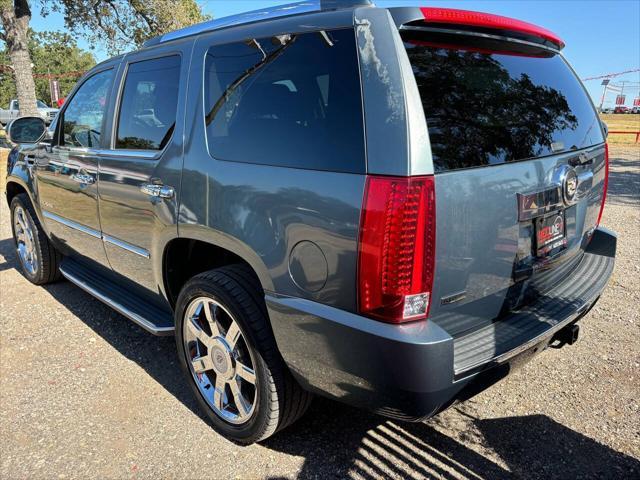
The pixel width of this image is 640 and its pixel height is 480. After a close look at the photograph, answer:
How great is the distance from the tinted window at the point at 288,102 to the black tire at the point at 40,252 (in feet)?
9.68

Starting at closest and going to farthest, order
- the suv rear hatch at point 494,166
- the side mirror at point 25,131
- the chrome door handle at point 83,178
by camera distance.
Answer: the suv rear hatch at point 494,166
the chrome door handle at point 83,178
the side mirror at point 25,131

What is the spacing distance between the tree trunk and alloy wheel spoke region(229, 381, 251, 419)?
1635cm

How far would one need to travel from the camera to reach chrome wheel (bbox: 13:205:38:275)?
15.5 ft

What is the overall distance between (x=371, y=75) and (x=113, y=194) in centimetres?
200

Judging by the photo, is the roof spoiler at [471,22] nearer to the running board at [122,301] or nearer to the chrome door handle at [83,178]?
the running board at [122,301]

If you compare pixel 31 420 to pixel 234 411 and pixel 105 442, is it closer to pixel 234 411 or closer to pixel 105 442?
pixel 105 442

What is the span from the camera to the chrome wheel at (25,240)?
4.71 meters

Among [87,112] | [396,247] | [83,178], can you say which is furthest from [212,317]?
[87,112]

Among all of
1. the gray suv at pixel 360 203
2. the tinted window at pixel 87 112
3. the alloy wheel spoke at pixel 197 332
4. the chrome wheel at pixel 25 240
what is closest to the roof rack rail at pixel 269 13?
the gray suv at pixel 360 203

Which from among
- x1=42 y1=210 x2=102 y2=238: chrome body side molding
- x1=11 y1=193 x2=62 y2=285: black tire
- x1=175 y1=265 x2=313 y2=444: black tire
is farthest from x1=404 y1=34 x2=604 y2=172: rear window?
x1=11 y1=193 x2=62 y2=285: black tire

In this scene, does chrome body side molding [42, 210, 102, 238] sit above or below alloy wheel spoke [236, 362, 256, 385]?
above

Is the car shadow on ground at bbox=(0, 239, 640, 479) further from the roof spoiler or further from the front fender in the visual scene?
the front fender

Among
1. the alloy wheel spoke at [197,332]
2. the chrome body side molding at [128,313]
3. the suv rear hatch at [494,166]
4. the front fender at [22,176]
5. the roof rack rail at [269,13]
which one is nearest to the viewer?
the suv rear hatch at [494,166]

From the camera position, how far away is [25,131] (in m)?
4.14
